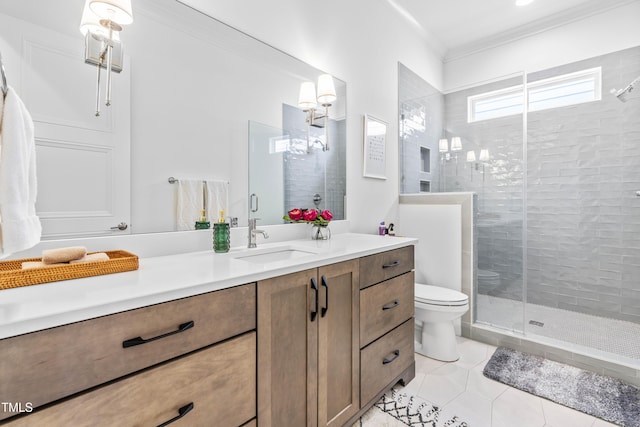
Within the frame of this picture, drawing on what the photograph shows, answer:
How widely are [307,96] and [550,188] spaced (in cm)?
262

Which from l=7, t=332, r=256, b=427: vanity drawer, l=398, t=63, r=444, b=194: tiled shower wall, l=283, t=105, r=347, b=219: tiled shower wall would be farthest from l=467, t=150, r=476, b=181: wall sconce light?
l=7, t=332, r=256, b=427: vanity drawer

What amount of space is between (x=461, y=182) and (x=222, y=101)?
2.20m

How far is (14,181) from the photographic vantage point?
70cm

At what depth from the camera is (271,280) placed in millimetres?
1070

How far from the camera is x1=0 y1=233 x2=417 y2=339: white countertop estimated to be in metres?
0.63

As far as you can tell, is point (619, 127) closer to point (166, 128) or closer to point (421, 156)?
point (421, 156)

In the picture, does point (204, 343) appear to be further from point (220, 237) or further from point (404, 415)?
point (404, 415)

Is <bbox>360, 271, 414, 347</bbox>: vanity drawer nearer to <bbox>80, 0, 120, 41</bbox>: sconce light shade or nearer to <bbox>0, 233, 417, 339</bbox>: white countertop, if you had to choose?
<bbox>0, 233, 417, 339</bbox>: white countertop

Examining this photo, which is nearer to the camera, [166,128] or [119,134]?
[119,134]

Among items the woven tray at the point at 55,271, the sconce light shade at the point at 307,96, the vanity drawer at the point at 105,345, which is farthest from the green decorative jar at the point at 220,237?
the sconce light shade at the point at 307,96

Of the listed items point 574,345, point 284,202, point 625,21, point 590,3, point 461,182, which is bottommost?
point 574,345

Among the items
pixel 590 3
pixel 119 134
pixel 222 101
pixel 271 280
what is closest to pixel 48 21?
pixel 119 134

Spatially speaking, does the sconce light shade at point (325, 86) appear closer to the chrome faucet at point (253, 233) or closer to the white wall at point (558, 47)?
the chrome faucet at point (253, 233)

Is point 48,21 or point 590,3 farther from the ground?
point 590,3
